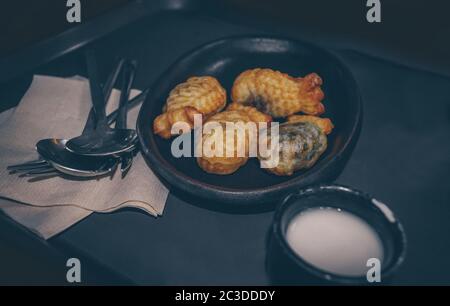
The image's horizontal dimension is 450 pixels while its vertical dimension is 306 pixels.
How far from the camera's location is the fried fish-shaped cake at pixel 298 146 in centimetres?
108

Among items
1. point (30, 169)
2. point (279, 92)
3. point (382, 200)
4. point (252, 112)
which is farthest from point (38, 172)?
point (382, 200)

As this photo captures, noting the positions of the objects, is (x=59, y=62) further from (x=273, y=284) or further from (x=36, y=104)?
(x=273, y=284)

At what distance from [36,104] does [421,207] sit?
→ 111 centimetres

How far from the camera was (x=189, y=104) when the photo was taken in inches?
49.4

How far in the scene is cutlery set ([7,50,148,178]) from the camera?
45.0 inches

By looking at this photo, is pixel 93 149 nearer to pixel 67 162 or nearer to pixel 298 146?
pixel 67 162

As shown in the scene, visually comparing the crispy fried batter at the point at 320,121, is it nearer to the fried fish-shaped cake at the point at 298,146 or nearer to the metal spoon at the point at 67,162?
the fried fish-shaped cake at the point at 298,146

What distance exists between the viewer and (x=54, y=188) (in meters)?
1.13

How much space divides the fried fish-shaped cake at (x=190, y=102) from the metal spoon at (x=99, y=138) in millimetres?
91

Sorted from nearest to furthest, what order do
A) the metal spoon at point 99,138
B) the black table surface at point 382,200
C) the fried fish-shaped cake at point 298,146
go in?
1. the black table surface at point 382,200
2. the fried fish-shaped cake at point 298,146
3. the metal spoon at point 99,138

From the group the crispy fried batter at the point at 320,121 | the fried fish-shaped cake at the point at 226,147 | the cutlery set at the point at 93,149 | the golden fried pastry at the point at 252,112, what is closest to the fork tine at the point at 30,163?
the cutlery set at the point at 93,149

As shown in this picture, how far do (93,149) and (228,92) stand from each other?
0.45 meters

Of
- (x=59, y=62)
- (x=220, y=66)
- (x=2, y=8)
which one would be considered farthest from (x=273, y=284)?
(x=2, y=8)

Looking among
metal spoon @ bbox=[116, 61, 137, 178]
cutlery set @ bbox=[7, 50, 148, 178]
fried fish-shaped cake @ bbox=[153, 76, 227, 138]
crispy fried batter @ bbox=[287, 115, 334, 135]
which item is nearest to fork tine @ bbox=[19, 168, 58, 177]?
cutlery set @ bbox=[7, 50, 148, 178]
